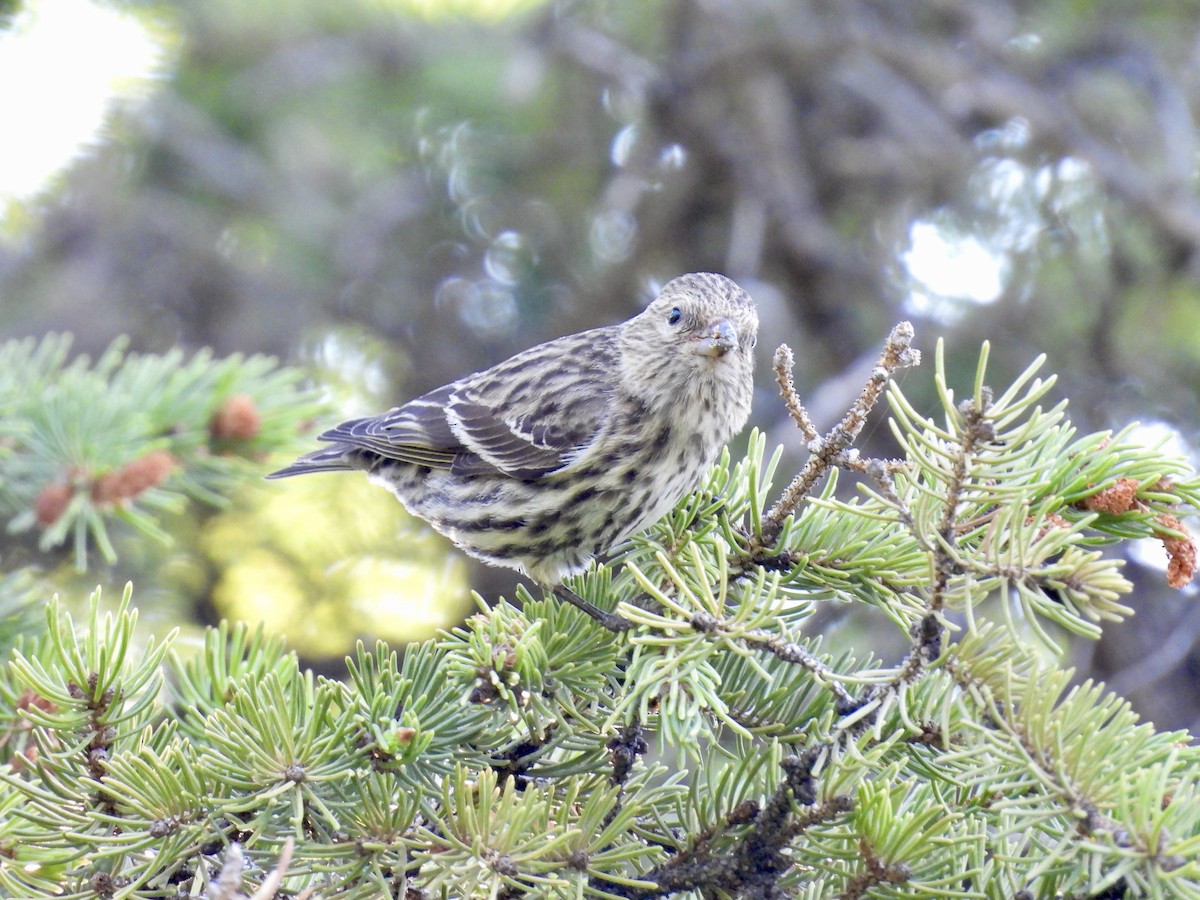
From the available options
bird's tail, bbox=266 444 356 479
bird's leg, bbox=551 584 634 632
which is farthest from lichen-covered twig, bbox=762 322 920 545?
bird's tail, bbox=266 444 356 479

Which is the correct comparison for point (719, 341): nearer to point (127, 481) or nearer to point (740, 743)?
point (740, 743)

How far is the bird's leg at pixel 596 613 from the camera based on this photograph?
6.74 ft

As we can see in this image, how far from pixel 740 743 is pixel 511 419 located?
A: 5.61ft

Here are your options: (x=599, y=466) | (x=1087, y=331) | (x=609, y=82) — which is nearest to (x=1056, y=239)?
(x=1087, y=331)

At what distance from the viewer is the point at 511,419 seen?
3.43m

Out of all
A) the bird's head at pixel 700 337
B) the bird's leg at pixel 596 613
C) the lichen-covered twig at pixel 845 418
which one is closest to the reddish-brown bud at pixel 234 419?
the bird's head at pixel 700 337

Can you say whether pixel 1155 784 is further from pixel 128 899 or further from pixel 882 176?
pixel 882 176

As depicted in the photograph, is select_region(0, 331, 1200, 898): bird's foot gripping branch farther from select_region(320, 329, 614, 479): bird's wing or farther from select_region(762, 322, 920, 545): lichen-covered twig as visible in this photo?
select_region(320, 329, 614, 479): bird's wing

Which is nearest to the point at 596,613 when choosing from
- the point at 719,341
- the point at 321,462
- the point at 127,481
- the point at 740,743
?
the point at 740,743

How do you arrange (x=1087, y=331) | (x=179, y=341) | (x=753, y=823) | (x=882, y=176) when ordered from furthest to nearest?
(x=179, y=341)
(x=882, y=176)
(x=1087, y=331)
(x=753, y=823)

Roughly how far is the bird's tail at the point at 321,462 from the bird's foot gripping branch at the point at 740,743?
4.42 ft

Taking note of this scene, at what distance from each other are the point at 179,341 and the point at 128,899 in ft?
12.6

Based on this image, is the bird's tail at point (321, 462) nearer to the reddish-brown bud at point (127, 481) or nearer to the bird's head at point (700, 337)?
the reddish-brown bud at point (127, 481)

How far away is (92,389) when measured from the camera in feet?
9.61
